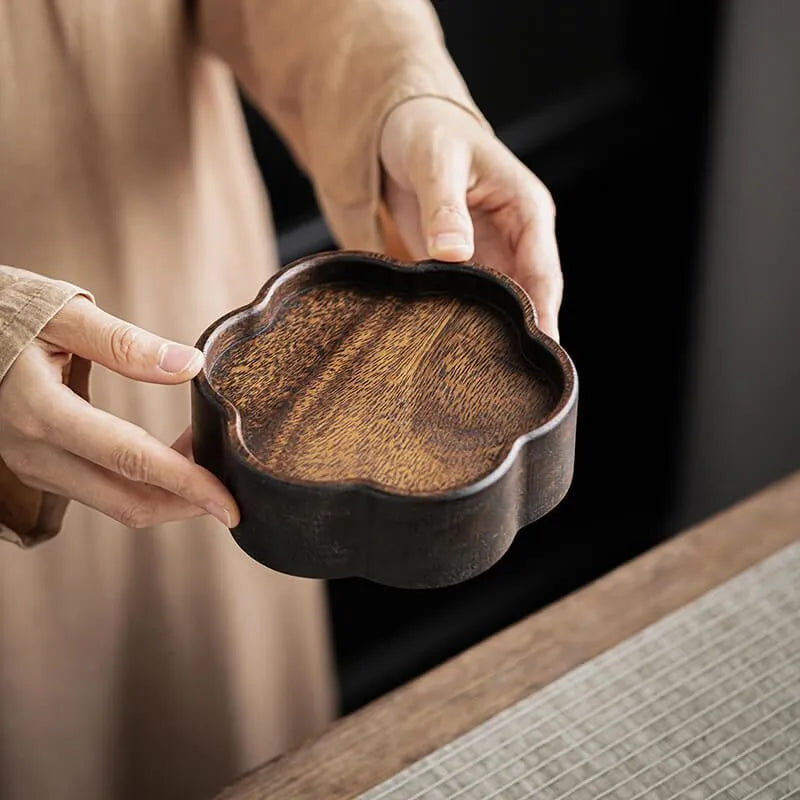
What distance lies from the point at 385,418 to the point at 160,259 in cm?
47

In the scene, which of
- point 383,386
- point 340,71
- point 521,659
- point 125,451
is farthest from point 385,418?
point 340,71

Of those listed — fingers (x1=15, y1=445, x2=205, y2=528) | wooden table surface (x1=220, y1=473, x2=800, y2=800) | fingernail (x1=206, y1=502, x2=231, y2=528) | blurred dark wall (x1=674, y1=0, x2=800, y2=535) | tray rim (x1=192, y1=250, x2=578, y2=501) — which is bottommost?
blurred dark wall (x1=674, y1=0, x2=800, y2=535)

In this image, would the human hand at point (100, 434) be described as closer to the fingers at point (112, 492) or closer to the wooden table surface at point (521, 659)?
the fingers at point (112, 492)

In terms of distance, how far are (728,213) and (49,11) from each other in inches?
49.3

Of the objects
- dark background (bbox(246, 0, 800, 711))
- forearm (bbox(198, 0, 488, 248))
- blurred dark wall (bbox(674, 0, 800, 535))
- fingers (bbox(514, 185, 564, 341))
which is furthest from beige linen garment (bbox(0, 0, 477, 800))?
blurred dark wall (bbox(674, 0, 800, 535))

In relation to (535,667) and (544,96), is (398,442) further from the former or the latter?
(544,96)

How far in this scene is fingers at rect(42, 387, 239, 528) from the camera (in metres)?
0.67

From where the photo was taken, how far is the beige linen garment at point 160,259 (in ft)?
3.16

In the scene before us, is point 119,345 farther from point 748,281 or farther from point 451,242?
point 748,281

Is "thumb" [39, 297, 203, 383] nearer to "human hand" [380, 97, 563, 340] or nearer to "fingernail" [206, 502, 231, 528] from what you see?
"fingernail" [206, 502, 231, 528]

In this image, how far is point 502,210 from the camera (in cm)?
88

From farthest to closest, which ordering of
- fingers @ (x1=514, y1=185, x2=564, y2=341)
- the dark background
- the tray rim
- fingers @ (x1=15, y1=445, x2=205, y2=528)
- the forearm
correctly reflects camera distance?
the dark background < the forearm < fingers @ (x1=514, y1=185, x2=564, y2=341) < fingers @ (x1=15, y1=445, x2=205, y2=528) < the tray rim

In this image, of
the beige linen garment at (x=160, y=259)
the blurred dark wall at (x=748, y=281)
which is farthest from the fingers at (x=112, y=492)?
the blurred dark wall at (x=748, y=281)

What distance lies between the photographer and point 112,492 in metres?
0.73
